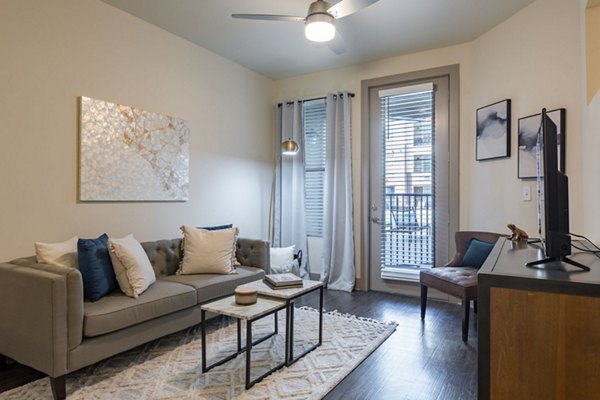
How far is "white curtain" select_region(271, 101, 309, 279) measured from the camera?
15.8 ft

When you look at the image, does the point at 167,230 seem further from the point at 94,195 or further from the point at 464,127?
the point at 464,127

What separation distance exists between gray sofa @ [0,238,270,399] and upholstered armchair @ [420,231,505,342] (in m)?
2.14

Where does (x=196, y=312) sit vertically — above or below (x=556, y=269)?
below

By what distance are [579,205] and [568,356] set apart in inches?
81.1

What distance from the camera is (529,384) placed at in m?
1.22

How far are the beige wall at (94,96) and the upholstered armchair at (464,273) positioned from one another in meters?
2.39

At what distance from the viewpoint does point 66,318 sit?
2.05 meters

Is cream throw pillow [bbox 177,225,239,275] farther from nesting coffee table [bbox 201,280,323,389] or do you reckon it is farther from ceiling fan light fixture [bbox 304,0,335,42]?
ceiling fan light fixture [bbox 304,0,335,42]

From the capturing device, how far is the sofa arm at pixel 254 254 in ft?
12.2

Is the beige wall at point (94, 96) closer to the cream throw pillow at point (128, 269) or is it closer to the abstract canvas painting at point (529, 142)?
the cream throw pillow at point (128, 269)

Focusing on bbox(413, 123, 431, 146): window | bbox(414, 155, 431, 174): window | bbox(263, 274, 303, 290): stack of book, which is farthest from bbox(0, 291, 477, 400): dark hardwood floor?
bbox(413, 123, 431, 146): window

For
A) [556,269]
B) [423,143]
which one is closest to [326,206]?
[423,143]

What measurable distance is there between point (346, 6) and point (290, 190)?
9.07 ft

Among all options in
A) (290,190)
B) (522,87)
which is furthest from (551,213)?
(290,190)
